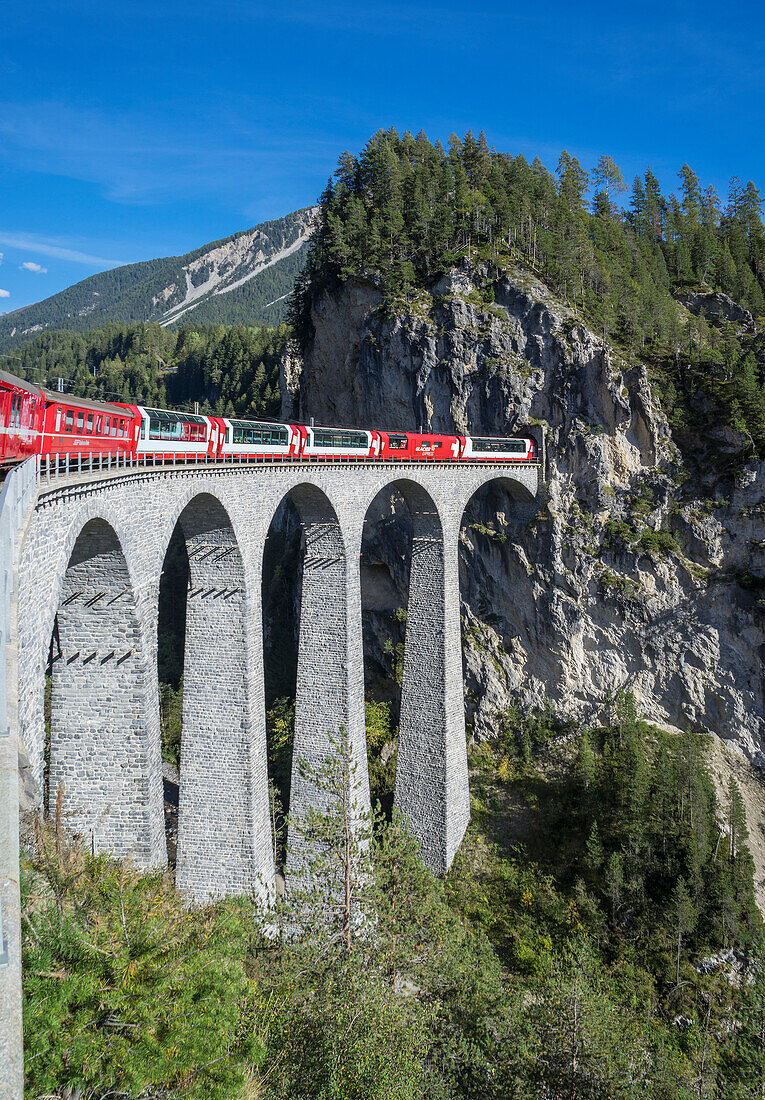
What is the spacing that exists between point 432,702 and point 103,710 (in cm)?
1751

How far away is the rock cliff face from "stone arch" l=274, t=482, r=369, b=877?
1447 centimetres

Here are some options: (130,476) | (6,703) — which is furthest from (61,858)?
(130,476)

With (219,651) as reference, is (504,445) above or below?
above

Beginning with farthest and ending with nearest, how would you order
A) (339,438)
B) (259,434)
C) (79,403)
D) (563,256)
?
(563,256)
(339,438)
(259,434)
(79,403)

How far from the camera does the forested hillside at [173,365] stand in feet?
273

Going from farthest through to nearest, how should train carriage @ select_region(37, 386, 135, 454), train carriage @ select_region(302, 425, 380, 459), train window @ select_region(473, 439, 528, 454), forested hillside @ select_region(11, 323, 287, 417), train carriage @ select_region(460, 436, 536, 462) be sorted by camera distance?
forested hillside @ select_region(11, 323, 287, 417), train window @ select_region(473, 439, 528, 454), train carriage @ select_region(460, 436, 536, 462), train carriage @ select_region(302, 425, 380, 459), train carriage @ select_region(37, 386, 135, 454)

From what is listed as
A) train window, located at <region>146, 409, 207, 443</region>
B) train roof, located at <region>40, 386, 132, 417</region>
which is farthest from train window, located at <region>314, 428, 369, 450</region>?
train roof, located at <region>40, 386, 132, 417</region>

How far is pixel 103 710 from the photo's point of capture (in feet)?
48.8

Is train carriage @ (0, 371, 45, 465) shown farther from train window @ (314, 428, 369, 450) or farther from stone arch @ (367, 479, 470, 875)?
stone arch @ (367, 479, 470, 875)

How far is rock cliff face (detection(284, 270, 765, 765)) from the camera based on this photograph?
34531 millimetres

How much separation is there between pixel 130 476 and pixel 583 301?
33246 mm

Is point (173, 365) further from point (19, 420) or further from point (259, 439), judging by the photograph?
point (19, 420)

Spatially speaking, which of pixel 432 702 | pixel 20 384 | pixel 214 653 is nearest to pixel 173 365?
pixel 432 702

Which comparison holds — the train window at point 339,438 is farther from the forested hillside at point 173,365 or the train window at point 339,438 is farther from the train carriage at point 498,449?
the forested hillside at point 173,365
